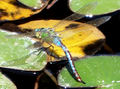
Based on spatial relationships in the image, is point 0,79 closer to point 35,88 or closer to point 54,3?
point 35,88

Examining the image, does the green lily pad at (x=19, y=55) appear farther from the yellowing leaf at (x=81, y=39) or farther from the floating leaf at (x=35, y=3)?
the floating leaf at (x=35, y=3)

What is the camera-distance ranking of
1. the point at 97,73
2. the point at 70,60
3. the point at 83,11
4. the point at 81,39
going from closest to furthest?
the point at 97,73 < the point at 70,60 < the point at 81,39 < the point at 83,11

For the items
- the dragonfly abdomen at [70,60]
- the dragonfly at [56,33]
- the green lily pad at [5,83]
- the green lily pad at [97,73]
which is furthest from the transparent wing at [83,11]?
the green lily pad at [5,83]

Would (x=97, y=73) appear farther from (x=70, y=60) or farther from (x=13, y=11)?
(x=13, y=11)

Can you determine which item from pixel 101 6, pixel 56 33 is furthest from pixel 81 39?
pixel 101 6

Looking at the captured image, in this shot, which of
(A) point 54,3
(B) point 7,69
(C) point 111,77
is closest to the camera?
(C) point 111,77

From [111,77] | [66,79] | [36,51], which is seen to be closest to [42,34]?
[36,51]

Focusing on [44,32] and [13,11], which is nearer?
[44,32]

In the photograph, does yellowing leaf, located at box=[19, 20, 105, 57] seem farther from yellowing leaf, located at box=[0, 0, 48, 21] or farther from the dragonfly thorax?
yellowing leaf, located at box=[0, 0, 48, 21]
